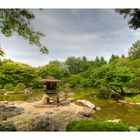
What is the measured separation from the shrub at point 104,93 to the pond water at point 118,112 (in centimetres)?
14

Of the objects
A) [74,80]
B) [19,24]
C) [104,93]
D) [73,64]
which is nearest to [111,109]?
[104,93]

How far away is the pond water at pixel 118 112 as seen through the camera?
5914 millimetres

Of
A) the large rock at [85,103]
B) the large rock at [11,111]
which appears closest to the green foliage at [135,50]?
the large rock at [85,103]

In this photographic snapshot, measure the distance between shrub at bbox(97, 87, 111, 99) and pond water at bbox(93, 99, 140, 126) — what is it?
14 centimetres

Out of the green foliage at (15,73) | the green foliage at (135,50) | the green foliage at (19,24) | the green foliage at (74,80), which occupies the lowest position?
the green foliage at (74,80)

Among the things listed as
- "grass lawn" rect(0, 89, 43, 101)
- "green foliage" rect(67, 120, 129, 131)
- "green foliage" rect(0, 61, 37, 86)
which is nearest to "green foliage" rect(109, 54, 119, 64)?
"green foliage" rect(0, 61, 37, 86)

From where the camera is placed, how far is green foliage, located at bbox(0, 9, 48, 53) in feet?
15.5

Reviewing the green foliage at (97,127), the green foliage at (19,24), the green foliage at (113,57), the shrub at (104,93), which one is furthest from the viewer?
the shrub at (104,93)

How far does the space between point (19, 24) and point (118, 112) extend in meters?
3.23

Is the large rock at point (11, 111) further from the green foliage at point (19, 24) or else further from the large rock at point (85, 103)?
the green foliage at point (19, 24)

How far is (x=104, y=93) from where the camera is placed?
6539 millimetres
